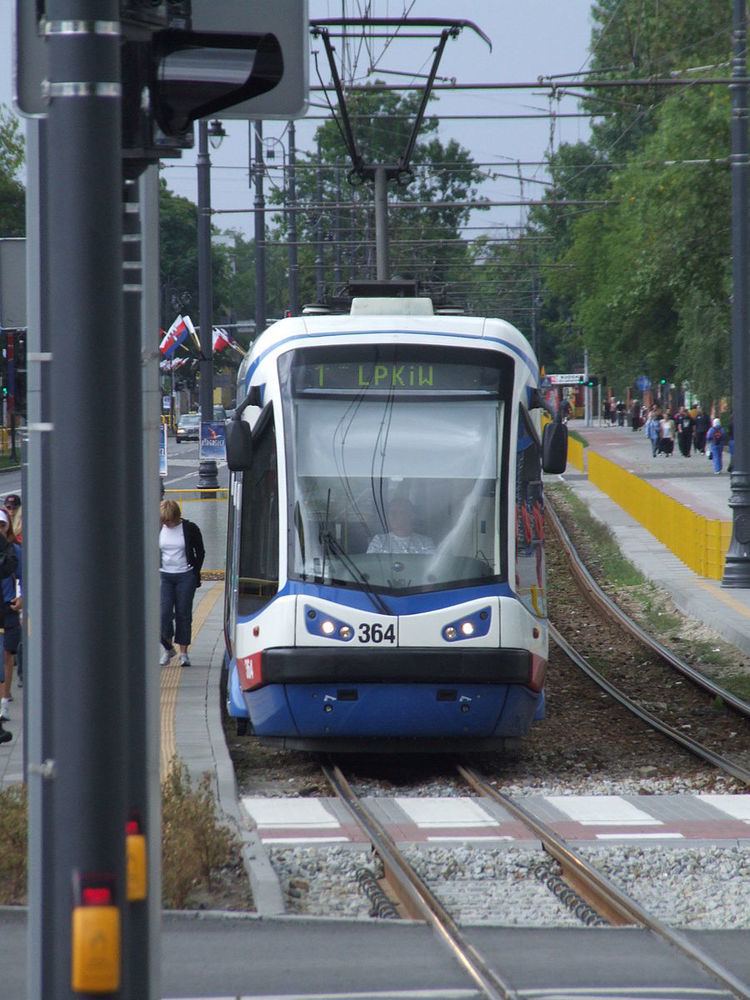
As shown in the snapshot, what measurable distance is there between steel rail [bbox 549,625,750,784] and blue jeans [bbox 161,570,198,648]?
163 inches

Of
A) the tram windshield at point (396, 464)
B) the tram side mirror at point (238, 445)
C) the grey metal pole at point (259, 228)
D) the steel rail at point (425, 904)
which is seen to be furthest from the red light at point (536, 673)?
the grey metal pole at point (259, 228)

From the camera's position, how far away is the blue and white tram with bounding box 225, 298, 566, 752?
1102 centimetres

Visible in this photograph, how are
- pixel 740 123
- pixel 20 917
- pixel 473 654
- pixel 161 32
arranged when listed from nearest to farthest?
pixel 161 32 < pixel 20 917 < pixel 473 654 < pixel 740 123

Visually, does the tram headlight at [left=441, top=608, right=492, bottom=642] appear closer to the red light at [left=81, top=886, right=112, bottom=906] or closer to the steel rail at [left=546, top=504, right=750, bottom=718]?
the steel rail at [left=546, top=504, right=750, bottom=718]

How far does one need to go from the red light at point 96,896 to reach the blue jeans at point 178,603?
11.9 metres

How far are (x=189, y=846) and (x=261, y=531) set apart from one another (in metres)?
4.18

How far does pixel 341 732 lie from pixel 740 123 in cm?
1236

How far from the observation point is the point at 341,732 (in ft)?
36.7

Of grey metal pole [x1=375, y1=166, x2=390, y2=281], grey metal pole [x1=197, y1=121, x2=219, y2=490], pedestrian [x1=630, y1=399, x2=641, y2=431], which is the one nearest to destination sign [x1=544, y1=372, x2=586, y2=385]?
pedestrian [x1=630, y1=399, x2=641, y2=431]

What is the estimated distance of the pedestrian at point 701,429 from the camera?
2340 inches

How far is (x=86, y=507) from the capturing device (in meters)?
3.58

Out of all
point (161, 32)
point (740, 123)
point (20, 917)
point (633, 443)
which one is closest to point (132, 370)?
point (161, 32)

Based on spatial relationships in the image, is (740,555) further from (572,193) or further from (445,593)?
(572,193)

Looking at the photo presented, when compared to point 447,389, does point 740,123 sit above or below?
above
